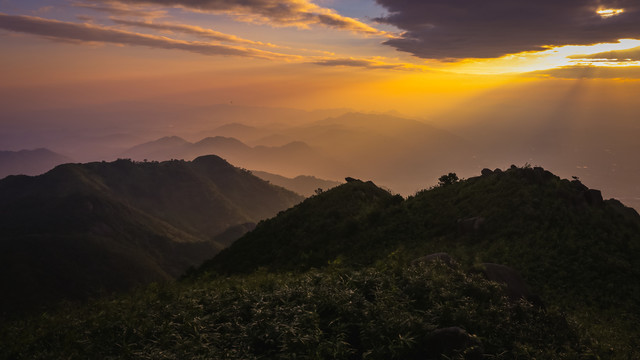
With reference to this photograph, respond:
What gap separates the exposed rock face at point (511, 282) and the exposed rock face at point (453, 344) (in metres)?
3.93

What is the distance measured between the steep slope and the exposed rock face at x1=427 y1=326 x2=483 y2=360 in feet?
20.2

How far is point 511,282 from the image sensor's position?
13906 mm

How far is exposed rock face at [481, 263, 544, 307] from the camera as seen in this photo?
12.9 m

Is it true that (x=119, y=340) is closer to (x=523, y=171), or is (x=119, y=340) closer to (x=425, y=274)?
(x=425, y=274)

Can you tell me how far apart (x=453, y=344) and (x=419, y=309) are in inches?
75.3

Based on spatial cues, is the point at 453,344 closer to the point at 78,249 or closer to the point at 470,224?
the point at 470,224

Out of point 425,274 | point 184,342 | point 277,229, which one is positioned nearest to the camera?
point 184,342

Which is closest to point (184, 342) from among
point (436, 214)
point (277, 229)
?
point (436, 214)

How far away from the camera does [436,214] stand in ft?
91.9

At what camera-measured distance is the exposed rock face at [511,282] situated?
12.9 metres

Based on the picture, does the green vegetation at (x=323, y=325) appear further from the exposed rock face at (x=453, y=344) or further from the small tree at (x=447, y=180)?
the small tree at (x=447, y=180)

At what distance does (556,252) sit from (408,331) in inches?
565

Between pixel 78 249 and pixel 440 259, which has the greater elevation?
pixel 440 259

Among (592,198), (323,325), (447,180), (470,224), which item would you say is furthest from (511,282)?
(447,180)
